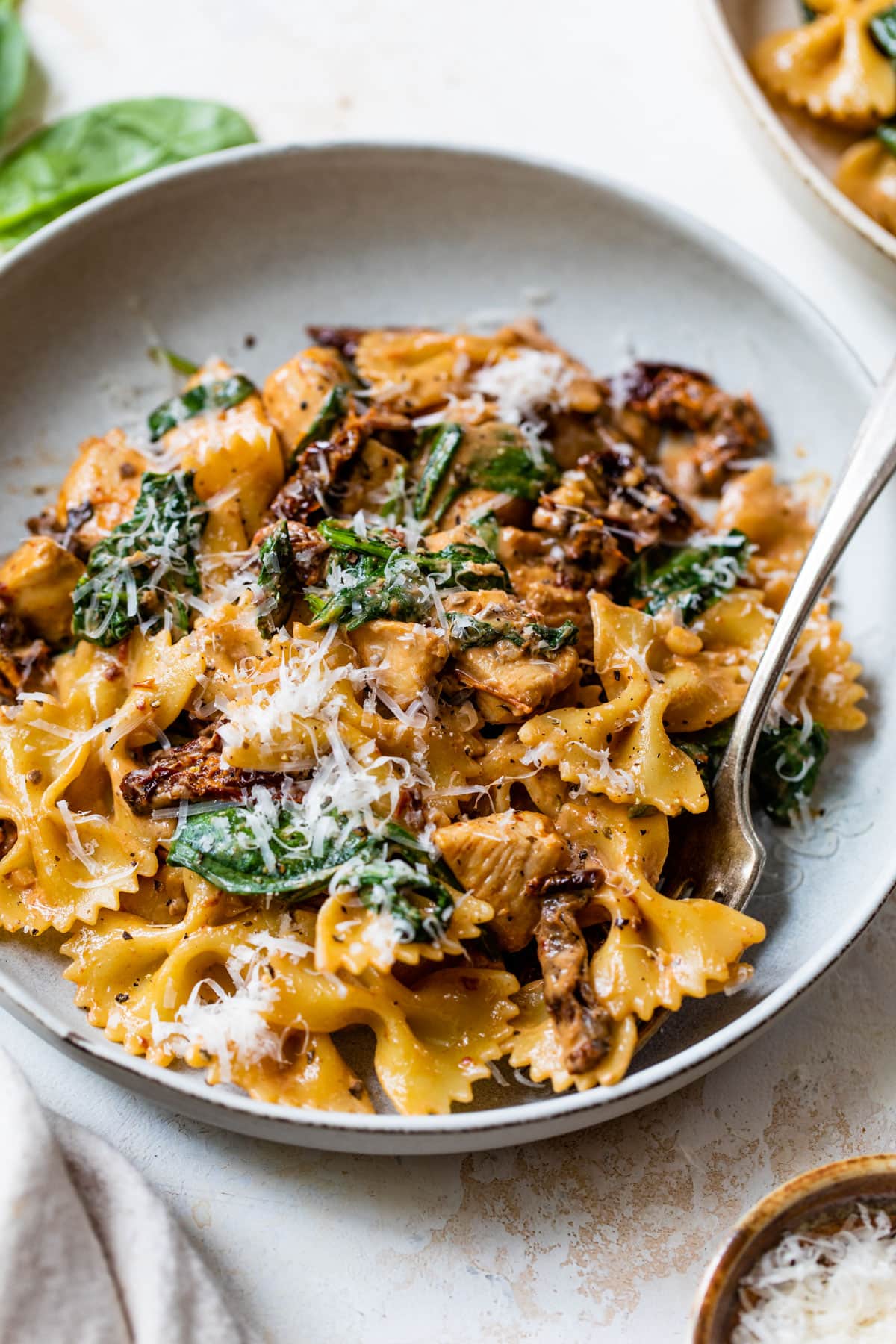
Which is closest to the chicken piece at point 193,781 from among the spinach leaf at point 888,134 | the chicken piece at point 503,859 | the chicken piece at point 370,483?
the chicken piece at point 503,859

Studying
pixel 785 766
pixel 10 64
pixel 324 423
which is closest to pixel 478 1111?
pixel 785 766

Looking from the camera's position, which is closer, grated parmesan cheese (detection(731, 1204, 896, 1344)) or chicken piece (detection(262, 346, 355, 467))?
grated parmesan cheese (detection(731, 1204, 896, 1344))

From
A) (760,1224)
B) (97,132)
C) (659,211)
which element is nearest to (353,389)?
(659,211)

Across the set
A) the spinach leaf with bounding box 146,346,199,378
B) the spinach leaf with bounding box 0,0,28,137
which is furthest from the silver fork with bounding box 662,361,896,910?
the spinach leaf with bounding box 0,0,28,137

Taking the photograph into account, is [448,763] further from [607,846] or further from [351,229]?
[351,229]

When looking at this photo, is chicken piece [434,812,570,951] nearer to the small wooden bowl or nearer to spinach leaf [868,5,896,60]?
the small wooden bowl

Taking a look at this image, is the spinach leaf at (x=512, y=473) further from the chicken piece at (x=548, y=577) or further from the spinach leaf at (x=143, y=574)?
the spinach leaf at (x=143, y=574)

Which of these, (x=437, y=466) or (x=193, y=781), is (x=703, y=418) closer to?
(x=437, y=466)
